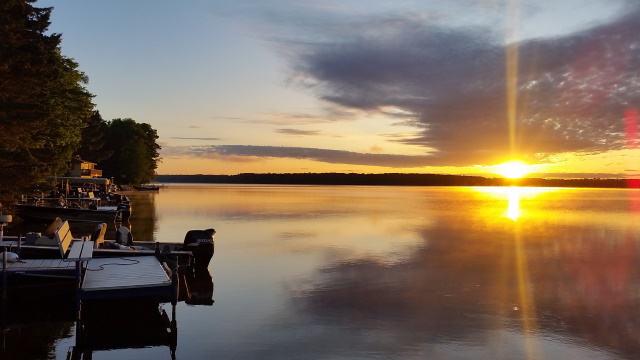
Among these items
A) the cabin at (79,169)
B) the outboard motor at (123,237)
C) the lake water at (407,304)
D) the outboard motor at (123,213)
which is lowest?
the lake water at (407,304)

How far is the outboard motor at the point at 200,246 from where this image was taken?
2448 centimetres

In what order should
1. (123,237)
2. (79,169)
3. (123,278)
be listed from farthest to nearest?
(79,169)
(123,237)
(123,278)

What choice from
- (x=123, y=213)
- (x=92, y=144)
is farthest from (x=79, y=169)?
(x=123, y=213)

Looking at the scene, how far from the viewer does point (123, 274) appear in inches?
676

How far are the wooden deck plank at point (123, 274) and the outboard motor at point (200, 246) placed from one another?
3.72m

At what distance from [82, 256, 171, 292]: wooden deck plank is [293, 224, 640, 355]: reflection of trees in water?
483cm

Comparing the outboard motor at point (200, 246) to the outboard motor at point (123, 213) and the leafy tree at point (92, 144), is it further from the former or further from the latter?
the leafy tree at point (92, 144)

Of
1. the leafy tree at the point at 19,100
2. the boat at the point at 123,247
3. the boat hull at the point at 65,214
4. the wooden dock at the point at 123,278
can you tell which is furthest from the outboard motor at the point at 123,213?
the wooden dock at the point at 123,278

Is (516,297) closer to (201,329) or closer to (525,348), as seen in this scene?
(525,348)

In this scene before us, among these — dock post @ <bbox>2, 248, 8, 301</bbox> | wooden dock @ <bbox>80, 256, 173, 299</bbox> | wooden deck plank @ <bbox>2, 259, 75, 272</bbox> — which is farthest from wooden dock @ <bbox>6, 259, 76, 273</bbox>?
wooden dock @ <bbox>80, 256, 173, 299</bbox>

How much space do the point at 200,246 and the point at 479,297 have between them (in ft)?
39.8

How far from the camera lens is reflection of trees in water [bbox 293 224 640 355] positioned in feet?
50.4

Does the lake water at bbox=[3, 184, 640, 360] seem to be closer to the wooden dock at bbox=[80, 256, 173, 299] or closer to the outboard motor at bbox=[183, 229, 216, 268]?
the outboard motor at bbox=[183, 229, 216, 268]

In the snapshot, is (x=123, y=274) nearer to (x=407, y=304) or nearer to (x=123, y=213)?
(x=407, y=304)
